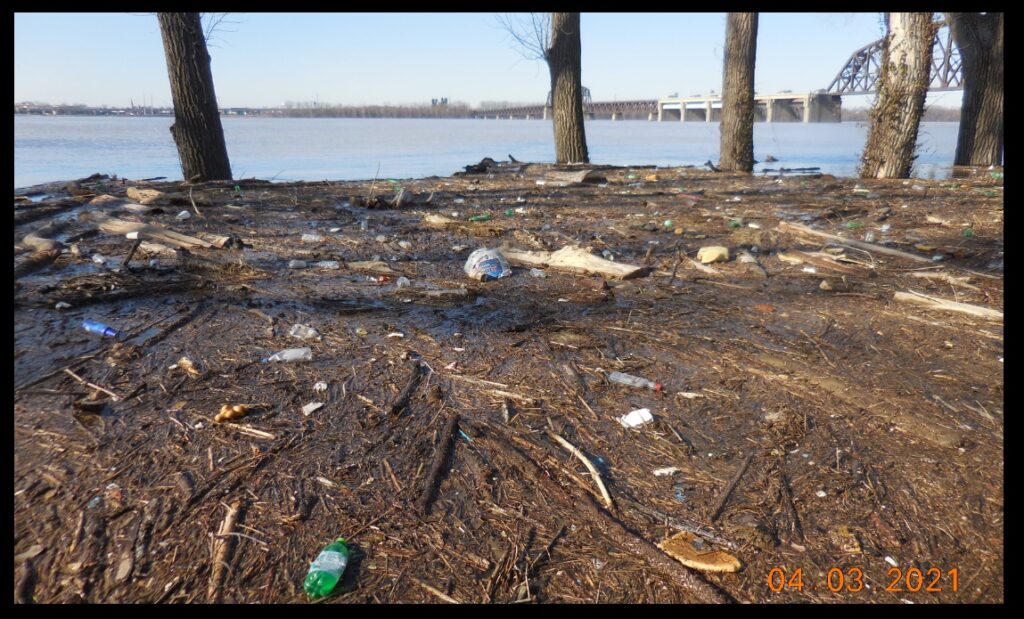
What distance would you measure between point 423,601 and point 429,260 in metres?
3.02

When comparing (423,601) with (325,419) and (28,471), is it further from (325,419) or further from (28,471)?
(28,471)

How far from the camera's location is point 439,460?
72.2 inches

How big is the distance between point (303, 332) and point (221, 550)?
1.35m

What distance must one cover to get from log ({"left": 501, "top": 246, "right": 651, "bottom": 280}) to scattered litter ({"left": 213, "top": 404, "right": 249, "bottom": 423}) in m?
2.39

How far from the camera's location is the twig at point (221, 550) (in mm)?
1358

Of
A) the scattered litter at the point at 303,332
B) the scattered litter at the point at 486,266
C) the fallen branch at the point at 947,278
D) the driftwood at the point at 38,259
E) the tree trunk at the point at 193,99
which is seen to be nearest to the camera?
the driftwood at the point at 38,259

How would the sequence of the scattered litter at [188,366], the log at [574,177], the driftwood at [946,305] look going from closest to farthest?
the scattered litter at [188,366] → the driftwood at [946,305] → the log at [574,177]

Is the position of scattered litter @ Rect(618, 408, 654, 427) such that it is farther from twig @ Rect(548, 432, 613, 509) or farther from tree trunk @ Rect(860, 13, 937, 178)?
tree trunk @ Rect(860, 13, 937, 178)

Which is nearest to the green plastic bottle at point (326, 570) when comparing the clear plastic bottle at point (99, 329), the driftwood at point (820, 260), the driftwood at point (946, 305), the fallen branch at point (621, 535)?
the fallen branch at point (621, 535)

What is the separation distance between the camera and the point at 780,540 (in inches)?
61.9

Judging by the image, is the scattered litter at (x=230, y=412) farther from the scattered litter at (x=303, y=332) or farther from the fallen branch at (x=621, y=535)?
the fallen branch at (x=621, y=535)

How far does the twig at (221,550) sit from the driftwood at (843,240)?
4370mm
